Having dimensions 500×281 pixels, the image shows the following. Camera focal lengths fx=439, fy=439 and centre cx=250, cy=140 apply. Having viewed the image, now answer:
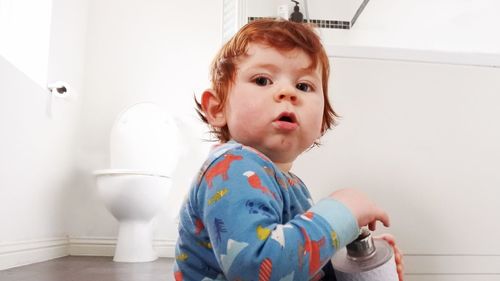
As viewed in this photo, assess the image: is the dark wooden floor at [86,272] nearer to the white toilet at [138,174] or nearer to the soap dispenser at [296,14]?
the white toilet at [138,174]

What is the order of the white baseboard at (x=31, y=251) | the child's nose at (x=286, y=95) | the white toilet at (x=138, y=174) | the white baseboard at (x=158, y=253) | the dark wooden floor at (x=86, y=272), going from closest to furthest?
the child's nose at (x=286, y=95), the white baseboard at (x=158, y=253), the dark wooden floor at (x=86, y=272), the white baseboard at (x=31, y=251), the white toilet at (x=138, y=174)

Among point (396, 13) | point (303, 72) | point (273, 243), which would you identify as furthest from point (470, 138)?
point (396, 13)

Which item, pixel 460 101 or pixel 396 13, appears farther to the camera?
pixel 396 13

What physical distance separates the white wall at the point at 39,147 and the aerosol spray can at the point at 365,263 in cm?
136

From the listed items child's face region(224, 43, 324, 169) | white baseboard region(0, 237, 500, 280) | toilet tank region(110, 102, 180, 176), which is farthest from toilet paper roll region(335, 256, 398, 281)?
toilet tank region(110, 102, 180, 176)

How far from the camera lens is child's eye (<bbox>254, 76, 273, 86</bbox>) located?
67 centimetres

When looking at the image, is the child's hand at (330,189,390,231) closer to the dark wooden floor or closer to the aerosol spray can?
the aerosol spray can

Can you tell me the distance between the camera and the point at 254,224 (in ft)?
1.65

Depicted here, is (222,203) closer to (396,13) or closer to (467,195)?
(467,195)

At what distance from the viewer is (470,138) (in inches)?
43.4

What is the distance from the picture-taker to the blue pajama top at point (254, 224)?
502 millimetres

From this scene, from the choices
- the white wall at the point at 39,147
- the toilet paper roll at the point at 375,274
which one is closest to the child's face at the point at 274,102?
the toilet paper roll at the point at 375,274

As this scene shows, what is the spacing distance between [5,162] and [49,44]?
69cm

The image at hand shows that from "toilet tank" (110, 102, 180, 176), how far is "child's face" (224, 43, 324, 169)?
1.68m
